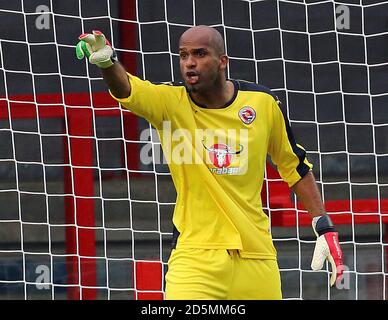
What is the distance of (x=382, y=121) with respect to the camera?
7.08 meters

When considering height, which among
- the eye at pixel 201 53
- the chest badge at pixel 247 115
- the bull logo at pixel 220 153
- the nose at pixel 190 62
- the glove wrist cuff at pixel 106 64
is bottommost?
the bull logo at pixel 220 153

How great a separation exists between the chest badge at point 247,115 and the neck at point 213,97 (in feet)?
0.26

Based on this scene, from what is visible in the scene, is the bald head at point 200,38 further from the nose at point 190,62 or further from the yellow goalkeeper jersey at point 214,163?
the yellow goalkeeper jersey at point 214,163

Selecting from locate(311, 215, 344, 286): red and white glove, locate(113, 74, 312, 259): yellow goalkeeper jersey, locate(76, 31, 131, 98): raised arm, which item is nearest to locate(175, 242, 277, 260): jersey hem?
locate(113, 74, 312, 259): yellow goalkeeper jersey

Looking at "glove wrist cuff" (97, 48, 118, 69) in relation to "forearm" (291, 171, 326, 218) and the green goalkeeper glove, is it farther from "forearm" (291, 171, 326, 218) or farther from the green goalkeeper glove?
"forearm" (291, 171, 326, 218)

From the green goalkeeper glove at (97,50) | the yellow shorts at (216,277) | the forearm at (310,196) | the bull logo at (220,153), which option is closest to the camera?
the green goalkeeper glove at (97,50)

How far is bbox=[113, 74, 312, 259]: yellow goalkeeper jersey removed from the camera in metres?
4.60

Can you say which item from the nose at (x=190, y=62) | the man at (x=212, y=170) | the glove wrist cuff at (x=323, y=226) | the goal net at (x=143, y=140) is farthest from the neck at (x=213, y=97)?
the goal net at (x=143, y=140)

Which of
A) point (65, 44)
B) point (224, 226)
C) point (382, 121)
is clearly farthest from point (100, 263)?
point (224, 226)

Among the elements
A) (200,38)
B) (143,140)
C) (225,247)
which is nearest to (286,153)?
(225,247)

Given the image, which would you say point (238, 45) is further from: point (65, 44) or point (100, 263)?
point (100, 263)

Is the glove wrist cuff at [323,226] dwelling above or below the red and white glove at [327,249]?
above

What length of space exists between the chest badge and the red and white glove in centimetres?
57

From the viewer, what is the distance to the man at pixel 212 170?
4.57 m
